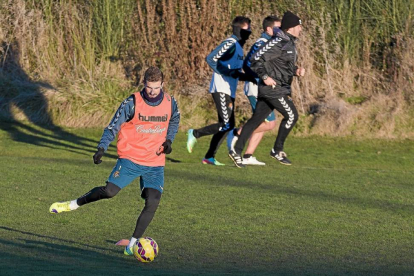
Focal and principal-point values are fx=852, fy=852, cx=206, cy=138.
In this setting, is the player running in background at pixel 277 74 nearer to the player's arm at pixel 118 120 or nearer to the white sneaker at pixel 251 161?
the white sneaker at pixel 251 161

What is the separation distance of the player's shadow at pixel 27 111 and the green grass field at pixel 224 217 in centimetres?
91

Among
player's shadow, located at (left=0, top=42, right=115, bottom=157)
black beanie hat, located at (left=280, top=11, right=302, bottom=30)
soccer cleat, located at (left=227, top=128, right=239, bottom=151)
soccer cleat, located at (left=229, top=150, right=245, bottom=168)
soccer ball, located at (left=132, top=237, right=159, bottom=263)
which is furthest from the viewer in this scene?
player's shadow, located at (left=0, top=42, right=115, bottom=157)

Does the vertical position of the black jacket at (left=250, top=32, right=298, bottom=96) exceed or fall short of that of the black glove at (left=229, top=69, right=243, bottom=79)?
it exceeds it

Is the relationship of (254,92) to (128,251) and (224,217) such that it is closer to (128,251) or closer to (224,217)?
(224,217)

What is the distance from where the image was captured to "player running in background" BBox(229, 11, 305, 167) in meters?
12.0

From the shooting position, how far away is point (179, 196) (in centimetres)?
1015

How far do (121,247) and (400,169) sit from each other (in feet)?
24.7

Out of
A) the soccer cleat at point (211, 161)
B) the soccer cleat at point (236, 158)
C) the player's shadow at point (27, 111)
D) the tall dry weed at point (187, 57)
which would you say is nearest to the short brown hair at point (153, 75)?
the soccer cleat at point (236, 158)

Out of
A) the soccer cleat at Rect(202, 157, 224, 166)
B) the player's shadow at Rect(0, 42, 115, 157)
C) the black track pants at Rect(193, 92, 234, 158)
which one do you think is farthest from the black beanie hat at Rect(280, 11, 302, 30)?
the player's shadow at Rect(0, 42, 115, 157)

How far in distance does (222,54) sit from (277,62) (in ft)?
2.81

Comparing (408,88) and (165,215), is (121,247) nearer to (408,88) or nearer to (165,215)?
(165,215)

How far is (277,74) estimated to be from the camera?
12.3m

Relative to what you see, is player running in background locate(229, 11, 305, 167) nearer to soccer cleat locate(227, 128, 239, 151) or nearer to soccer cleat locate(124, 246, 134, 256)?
soccer cleat locate(227, 128, 239, 151)

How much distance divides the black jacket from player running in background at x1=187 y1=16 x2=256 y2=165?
35 cm
